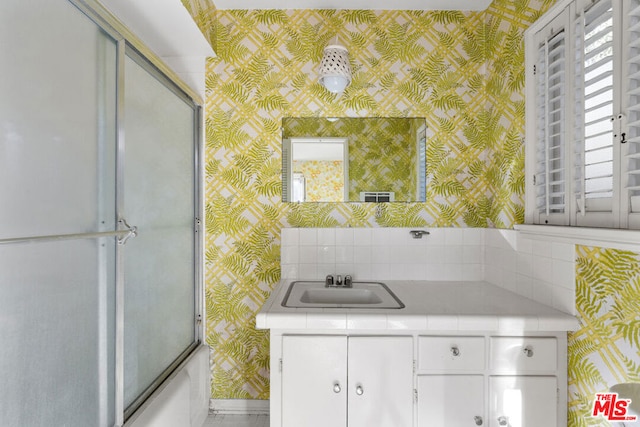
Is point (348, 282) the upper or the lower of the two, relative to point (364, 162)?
lower

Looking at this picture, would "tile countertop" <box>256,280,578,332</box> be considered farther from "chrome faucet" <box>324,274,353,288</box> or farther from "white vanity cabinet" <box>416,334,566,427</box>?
"chrome faucet" <box>324,274,353,288</box>

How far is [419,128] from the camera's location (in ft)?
6.66

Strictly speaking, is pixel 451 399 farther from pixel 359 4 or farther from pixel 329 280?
pixel 359 4

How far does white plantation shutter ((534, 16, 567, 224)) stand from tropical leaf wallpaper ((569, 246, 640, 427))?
26 centimetres

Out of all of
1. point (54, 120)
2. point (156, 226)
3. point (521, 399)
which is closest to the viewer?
point (54, 120)

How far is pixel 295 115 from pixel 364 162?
0.53 m

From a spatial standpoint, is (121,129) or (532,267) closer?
(121,129)

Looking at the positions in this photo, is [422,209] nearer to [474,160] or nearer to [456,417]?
[474,160]

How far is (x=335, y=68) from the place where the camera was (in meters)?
1.83

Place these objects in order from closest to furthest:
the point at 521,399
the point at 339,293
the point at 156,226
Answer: the point at 521,399
the point at 156,226
the point at 339,293

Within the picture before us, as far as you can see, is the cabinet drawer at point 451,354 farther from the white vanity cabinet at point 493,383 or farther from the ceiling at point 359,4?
the ceiling at point 359,4

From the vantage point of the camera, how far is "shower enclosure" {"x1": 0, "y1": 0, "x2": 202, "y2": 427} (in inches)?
30.9

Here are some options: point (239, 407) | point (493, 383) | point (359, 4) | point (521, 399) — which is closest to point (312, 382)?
point (493, 383)

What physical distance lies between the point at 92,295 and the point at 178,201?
79 centimetres
